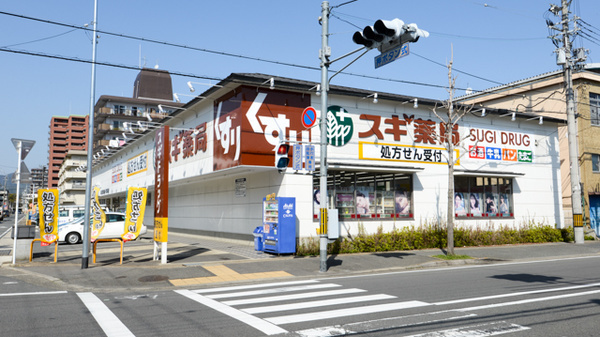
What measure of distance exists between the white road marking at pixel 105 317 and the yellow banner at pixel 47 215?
21.6 feet

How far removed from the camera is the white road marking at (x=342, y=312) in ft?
24.1

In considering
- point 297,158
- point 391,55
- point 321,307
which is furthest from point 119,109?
point 321,307

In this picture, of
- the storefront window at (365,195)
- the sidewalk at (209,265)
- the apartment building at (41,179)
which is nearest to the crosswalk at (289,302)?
the sidewalk at (209,265)

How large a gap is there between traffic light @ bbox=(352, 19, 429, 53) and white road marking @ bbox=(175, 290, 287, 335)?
672cm

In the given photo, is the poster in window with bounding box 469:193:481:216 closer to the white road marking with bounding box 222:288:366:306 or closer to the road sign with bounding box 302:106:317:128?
the road sign with bounding box 302:106:317:128

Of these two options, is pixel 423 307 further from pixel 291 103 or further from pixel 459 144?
pixel 459 144

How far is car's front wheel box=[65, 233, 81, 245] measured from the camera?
22.7m

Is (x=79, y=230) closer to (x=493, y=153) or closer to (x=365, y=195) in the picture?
(x=365, y=195)

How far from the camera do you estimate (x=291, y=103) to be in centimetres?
1766

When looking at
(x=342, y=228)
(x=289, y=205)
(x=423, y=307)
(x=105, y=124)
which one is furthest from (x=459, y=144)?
(x=105, y=124)

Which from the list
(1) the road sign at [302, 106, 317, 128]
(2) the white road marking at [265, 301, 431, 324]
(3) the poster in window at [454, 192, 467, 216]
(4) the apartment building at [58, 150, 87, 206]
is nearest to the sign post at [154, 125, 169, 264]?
(1) the road sign at [302, 106, 317, 128]

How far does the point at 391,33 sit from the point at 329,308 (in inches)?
240

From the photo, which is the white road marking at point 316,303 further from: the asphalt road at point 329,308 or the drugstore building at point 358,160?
the drugstore building at point 358,160

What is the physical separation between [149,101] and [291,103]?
257 feet
